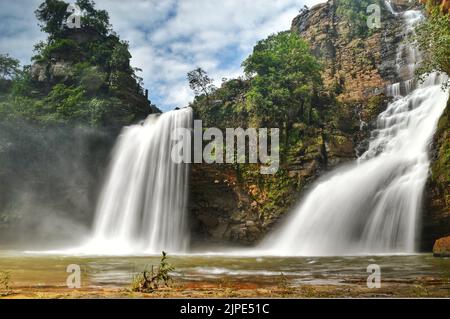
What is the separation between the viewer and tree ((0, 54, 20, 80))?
3316 cm

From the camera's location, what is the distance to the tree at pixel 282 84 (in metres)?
23.8

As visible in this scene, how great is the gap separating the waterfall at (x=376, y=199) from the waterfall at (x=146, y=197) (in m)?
4.93

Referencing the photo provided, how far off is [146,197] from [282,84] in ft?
32.9

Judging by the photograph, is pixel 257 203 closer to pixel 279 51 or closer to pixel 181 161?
pixel 181 161

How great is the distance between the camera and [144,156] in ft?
75.5

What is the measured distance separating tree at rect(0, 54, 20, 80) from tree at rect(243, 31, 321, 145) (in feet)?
64.0

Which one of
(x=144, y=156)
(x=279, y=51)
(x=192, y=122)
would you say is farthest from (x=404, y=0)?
(x=144, y=156)

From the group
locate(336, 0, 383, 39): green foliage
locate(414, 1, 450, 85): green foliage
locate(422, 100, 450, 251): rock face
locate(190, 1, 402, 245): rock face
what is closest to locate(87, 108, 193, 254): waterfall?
locate(190, 1, 402, 245): rock face

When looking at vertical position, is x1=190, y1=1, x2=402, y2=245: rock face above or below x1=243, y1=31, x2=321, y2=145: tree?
below

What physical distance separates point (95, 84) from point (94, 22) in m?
7.37

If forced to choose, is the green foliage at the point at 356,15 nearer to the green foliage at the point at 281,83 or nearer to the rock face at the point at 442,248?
the green foliage at the point at 281,83

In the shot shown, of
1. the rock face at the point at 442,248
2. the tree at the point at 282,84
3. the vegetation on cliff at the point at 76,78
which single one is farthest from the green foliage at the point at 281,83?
the rock face at the point at 442,248

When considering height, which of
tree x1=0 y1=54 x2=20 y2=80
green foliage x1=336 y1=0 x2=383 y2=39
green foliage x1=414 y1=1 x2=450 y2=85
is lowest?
green foliage x1=414 y1=1 x2=450 y2=85

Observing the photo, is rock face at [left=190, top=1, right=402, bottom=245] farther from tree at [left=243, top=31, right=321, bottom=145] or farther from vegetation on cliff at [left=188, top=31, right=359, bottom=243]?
tree at [left=243, top=31, right=321, bottom=145]
